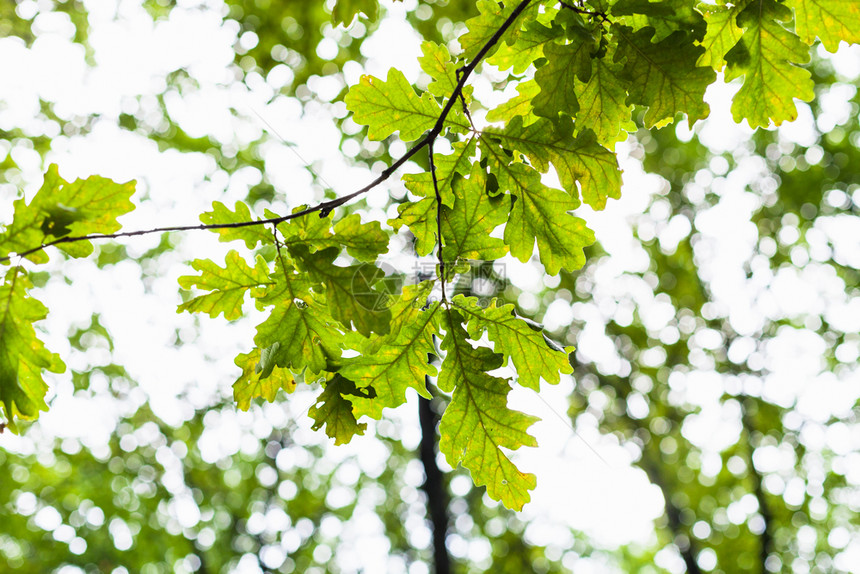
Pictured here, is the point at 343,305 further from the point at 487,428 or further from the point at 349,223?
the point at 487,428

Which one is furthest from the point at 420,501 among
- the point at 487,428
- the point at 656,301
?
the point at 487,428

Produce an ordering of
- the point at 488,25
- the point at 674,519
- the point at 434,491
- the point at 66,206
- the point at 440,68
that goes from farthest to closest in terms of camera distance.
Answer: the point at 674,519
the point at 434,491
the point at 440,68
the point at 488,25
the point at 66,206

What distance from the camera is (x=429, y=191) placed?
6.43 feet

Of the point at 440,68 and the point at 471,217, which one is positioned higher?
the point at 440,68

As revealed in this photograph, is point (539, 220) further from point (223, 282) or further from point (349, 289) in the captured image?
point (223, 282)

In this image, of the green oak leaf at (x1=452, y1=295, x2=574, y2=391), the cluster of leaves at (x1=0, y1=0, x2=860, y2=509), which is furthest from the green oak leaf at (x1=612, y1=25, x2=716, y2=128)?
the green oak leaf at (x1=452, y1=295, x2=574, y2=391)

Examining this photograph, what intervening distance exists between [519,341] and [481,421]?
12.0 inches

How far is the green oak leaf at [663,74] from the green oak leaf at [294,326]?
3.99 ft

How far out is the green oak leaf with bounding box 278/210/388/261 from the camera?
6.07ft

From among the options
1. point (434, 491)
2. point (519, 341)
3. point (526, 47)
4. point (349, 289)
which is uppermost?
point (526, 47)

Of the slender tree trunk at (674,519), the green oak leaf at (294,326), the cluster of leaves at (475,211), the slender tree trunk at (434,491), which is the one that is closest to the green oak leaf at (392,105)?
the cluster of leaves at (475,211)

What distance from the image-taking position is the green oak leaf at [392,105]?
1.94 m

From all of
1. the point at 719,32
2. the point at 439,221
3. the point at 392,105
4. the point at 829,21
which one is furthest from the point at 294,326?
the point at 829,21

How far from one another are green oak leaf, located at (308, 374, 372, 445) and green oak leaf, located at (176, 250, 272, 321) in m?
0.43
